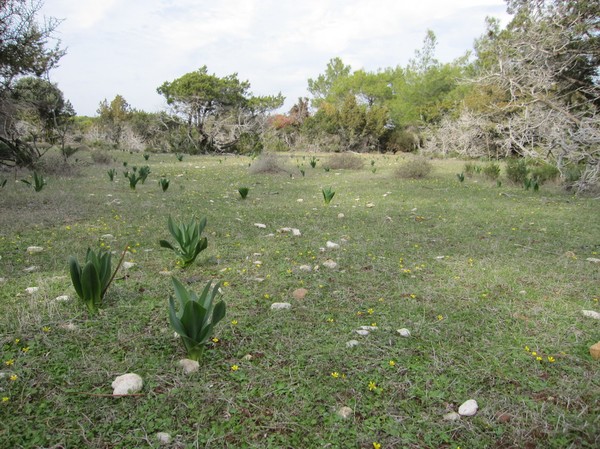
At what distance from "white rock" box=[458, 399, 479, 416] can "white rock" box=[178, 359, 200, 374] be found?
128 centimetres

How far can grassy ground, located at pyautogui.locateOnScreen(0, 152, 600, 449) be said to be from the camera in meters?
1.70

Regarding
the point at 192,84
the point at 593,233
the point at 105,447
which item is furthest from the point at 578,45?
the point at 192,84

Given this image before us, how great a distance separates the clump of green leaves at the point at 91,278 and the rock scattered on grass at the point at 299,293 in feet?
4.12

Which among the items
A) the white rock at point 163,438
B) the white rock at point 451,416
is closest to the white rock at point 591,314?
the white rock at point 451,416

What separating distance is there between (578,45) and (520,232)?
788 centimetres

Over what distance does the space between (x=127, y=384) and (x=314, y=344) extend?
1.01 m

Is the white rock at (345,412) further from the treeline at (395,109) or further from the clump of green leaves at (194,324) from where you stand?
the treeline at (395,109)

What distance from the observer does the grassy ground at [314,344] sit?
1704 mm

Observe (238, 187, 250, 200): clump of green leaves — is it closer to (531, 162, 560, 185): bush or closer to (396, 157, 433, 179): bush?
(396, 157, 433, 179): bush

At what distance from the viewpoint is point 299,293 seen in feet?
10.1

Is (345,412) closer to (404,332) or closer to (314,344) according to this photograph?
(314,344)

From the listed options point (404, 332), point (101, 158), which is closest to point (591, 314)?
point (404, 332)

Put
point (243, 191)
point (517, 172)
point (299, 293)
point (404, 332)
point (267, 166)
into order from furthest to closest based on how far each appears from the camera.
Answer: point (267, 166), point (517, 172), point (243, 191), point (299, 293), point (404, 332)

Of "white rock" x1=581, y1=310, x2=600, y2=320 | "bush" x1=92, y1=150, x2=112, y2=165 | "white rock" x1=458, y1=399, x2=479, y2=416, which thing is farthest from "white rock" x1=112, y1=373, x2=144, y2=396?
"bush" x1=92, y1=150, x2=112, y2=165
